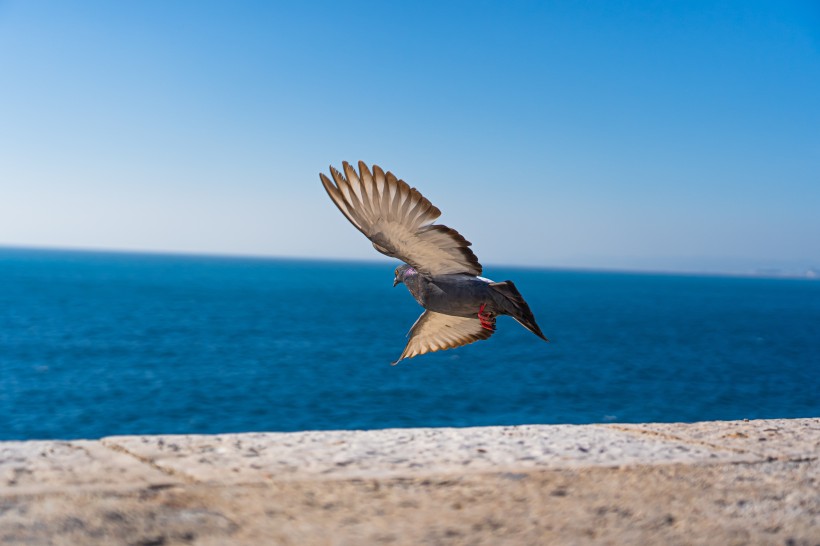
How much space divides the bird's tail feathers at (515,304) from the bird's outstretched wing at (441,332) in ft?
2.69

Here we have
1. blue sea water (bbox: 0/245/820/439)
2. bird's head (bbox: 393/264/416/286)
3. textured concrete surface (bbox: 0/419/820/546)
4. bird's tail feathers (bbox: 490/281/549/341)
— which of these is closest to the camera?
textured concrete surface (bbox: 0/419/820/546)

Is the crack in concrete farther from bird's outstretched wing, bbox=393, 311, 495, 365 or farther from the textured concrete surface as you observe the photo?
bird's outstretched wing, bbox=393, 311, 495, 365

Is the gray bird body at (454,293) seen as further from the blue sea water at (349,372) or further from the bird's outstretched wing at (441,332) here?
the blue sea water at (349,372)

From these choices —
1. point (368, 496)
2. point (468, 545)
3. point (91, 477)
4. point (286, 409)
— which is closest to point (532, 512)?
point (468, 545)

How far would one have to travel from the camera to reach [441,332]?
24.8 ft

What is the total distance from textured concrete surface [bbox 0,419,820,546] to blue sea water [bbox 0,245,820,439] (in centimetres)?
3323

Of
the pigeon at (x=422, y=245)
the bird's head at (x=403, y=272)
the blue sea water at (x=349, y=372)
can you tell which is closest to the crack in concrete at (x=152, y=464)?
the pigeon at (x=422, y=245)

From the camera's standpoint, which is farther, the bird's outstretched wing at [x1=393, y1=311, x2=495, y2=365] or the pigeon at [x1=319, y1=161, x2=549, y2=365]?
the bird's outstretched wing at [x1=393, y1=311, x2=495, y2=365]

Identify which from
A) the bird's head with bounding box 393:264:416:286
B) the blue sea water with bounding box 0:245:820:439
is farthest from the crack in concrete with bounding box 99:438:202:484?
the blue sea water with bounding box 0:245:820:439

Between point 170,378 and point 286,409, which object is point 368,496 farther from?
point 170,378

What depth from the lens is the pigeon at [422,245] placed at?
6.23 meters

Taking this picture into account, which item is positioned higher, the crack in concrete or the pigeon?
the pigeon

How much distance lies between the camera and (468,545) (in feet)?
9.99

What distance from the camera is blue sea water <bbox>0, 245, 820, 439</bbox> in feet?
141
